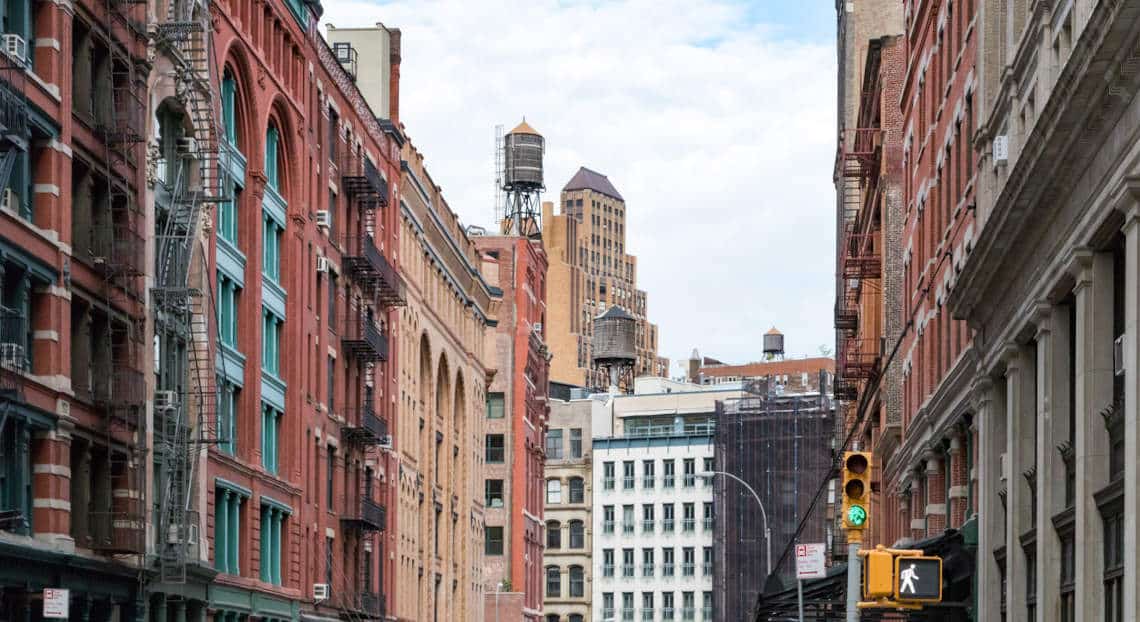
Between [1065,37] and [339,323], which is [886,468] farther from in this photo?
[1065,37]

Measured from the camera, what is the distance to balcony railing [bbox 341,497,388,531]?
77.0m

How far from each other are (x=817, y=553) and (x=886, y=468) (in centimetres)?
2582

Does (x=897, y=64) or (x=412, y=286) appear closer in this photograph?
(x=897, y=64)

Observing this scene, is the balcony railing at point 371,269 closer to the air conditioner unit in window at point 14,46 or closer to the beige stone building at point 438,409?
the beige stone building at point 438,409

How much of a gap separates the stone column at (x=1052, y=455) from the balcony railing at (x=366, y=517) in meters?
45.4

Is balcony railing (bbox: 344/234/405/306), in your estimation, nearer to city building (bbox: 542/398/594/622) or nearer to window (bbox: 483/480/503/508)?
window (bbox: 483/480/503/508)

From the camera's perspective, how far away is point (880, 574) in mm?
23250

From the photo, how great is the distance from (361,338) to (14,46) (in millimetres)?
38554

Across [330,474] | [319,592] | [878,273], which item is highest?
[878,273]

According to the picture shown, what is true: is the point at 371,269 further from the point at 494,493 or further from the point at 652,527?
the point at 652,527

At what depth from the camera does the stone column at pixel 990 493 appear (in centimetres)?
4009

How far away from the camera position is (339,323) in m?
76.5

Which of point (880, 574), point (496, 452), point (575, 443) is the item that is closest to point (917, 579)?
point (880, 574)

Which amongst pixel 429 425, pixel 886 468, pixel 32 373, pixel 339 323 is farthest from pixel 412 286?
pixel 32 373
